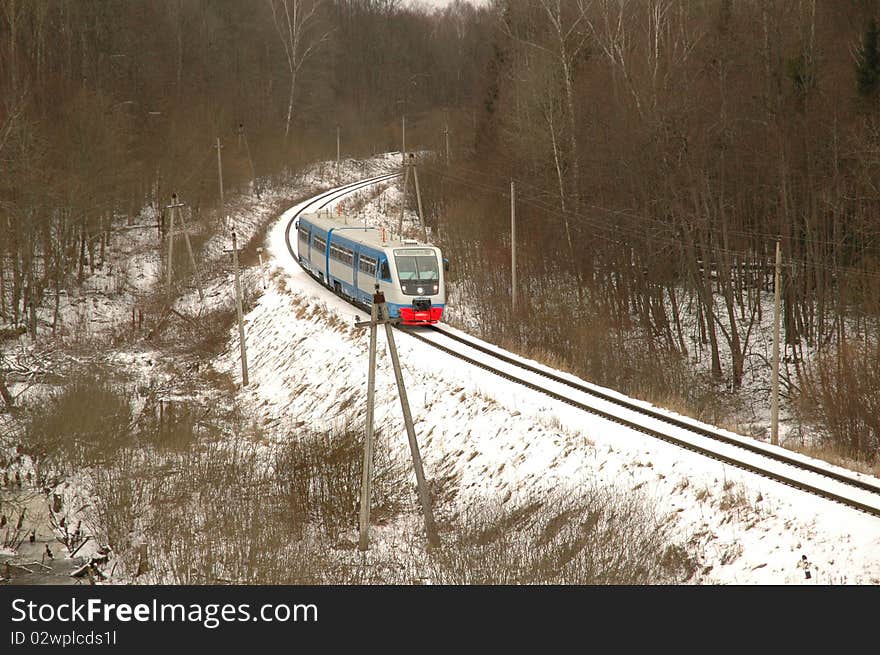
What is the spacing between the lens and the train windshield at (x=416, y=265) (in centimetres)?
3012

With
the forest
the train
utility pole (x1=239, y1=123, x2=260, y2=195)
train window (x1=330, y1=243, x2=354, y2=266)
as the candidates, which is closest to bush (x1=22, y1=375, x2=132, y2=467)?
the train

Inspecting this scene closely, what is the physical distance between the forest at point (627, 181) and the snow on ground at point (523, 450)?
4791mm

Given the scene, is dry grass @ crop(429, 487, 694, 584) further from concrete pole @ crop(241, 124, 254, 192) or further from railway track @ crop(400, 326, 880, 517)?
concrete pole @ crop(241, 124, 254, 192)

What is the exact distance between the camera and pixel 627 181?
40.5 meters

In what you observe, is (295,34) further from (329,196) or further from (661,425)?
(661,425)

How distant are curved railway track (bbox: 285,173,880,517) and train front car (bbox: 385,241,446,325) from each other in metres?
0.73

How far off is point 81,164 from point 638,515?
109ft

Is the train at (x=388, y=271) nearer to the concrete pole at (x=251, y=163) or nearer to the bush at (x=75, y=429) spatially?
the bush at (x=75, y=429)

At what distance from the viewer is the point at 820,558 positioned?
49.8ft

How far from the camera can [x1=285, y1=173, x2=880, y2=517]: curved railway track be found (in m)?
17.1

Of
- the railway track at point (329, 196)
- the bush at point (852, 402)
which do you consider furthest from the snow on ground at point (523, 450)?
the railway track at point (329, 196)
